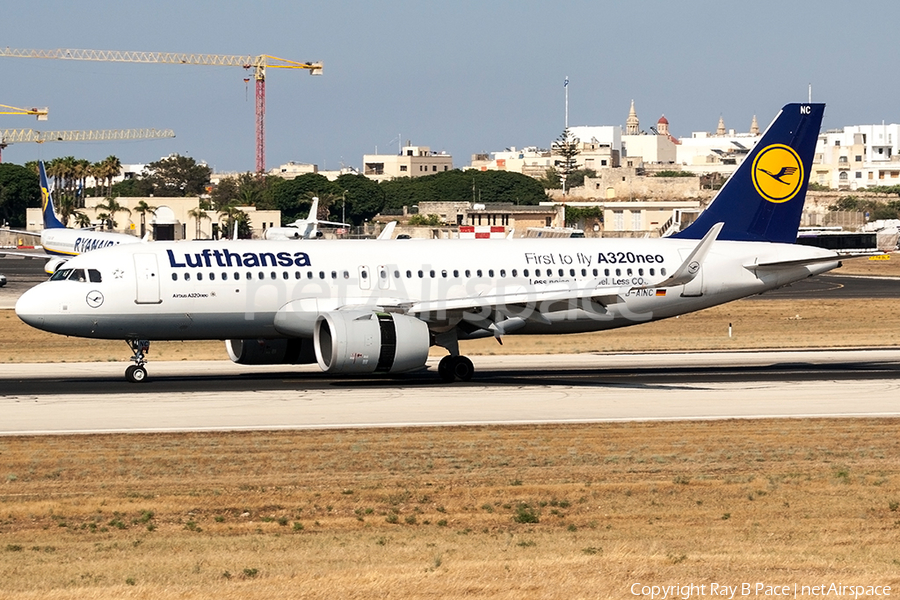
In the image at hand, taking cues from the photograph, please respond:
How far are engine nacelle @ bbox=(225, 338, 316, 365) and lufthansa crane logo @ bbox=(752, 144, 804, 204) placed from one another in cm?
1605

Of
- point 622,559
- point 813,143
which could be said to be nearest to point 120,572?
point 622,559

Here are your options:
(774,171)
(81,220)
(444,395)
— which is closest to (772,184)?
(774,171)

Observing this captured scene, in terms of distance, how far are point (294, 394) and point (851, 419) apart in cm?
1457

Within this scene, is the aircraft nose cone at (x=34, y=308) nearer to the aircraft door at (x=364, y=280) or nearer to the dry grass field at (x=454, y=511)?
the dry grass field at (x=454, y=511)

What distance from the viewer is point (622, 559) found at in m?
16.7

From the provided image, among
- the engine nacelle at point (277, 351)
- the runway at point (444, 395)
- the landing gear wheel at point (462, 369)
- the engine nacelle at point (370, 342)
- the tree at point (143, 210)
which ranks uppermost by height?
the tree at point (143, 210)

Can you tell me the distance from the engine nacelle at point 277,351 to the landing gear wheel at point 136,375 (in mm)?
2975

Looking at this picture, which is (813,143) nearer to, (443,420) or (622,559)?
(443,420)

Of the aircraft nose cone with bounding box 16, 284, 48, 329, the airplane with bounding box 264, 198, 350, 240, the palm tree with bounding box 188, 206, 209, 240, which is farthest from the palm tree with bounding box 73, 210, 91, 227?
the aircraft nose cone with bounding box 16, 284, 48, 329

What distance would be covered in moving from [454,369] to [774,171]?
518 inches

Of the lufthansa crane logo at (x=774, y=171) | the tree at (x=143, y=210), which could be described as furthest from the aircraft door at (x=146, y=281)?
the tree at (x=143, y=210)

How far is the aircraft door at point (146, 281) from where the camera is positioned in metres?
35.3

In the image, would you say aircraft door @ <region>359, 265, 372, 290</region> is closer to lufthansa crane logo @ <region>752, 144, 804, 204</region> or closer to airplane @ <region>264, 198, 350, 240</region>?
lufthansa crane logo @ <region>752, 144, 804, 204</region>

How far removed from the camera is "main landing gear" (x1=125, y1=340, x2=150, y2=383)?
120ft
